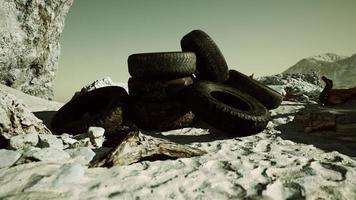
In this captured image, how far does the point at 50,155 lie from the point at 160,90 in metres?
2.74

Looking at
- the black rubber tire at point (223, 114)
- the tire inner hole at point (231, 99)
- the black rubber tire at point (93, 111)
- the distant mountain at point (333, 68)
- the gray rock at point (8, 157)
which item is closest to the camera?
the gray rock at point (8, 157)

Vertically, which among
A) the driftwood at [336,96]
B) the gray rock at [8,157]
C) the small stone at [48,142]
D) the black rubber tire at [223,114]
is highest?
the gray rock at [8,157]

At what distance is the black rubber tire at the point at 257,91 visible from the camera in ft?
22.4

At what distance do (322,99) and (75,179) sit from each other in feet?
23.6

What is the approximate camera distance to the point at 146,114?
5.41 metres

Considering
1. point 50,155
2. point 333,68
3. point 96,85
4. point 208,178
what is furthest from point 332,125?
point 333,68

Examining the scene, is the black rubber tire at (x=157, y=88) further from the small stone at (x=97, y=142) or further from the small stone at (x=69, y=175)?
the small stone at (x=69, y=175)

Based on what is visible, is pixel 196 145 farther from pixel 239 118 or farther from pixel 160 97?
pixel 160 97

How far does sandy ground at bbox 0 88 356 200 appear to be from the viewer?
241 cm

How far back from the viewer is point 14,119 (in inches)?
149

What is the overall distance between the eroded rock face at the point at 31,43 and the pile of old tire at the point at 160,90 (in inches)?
134

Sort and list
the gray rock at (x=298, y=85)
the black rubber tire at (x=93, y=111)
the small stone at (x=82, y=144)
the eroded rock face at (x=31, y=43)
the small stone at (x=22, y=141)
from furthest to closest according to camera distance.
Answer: the gray rock at (x=298, y=85), the eroded rock face at (x=31, y=43), the black rubber tire at (x=93, y=111), the small stone at (x=82, y=144), the small stone at (x=22, y=141)

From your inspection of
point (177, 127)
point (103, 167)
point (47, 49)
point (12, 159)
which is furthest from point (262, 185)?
point (47, 49)

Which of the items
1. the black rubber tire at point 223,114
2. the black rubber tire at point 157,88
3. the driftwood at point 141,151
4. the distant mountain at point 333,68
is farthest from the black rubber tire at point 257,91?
the distant mountain at point 333,68
